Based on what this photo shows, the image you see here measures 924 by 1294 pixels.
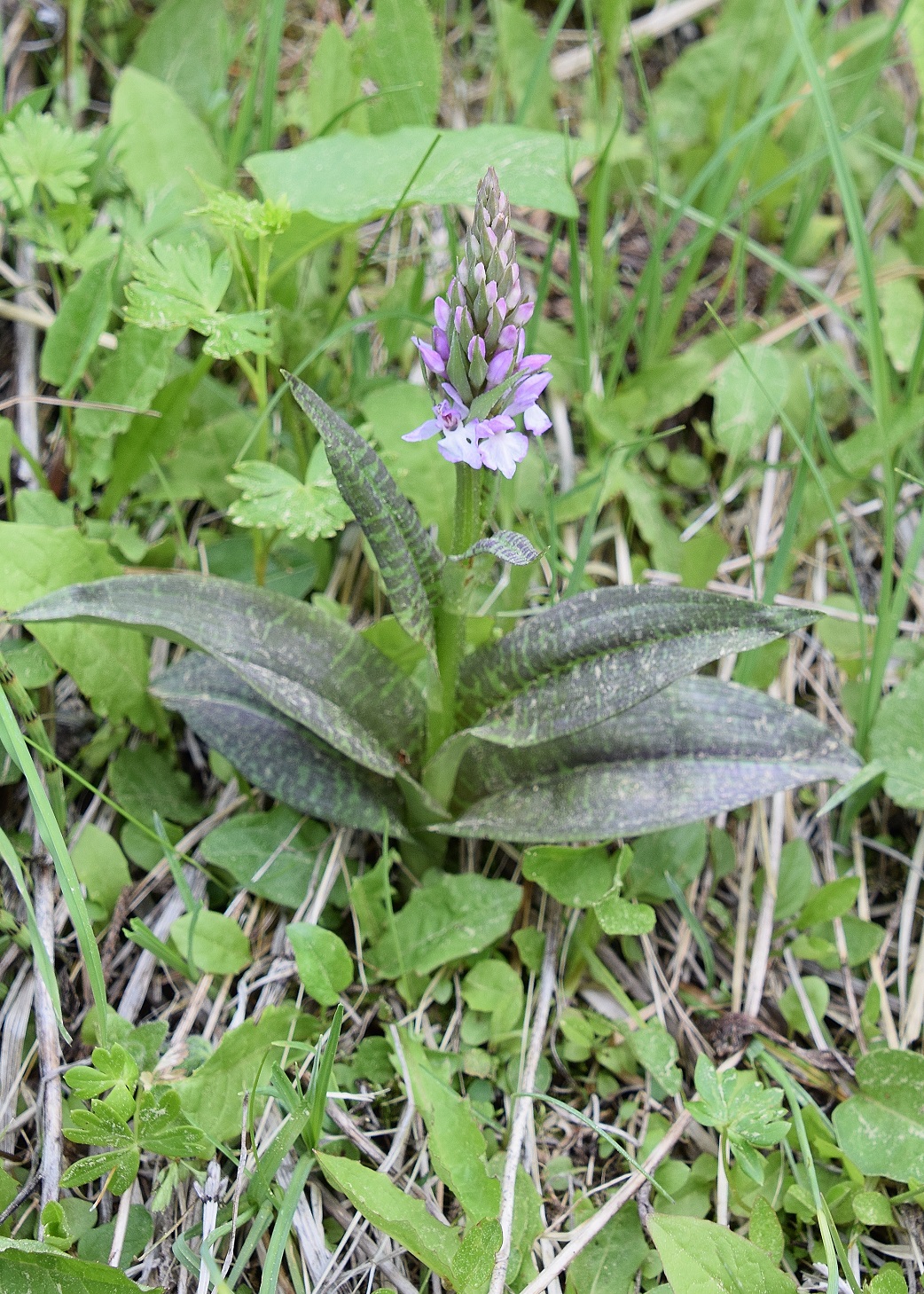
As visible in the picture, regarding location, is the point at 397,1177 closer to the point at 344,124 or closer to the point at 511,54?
the point at 344,124

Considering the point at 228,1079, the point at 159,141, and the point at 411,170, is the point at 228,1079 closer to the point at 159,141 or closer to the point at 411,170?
the point at 411,170

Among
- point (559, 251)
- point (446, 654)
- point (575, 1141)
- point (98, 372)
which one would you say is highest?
point (559, 251)

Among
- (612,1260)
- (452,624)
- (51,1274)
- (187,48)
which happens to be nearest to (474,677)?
(452,624)

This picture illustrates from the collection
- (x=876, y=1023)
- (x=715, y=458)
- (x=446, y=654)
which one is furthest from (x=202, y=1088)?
(x=715, y=458)

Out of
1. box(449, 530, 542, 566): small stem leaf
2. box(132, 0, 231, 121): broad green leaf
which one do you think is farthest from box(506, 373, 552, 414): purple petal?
box(132, 0, 231, 121): broad green leaf

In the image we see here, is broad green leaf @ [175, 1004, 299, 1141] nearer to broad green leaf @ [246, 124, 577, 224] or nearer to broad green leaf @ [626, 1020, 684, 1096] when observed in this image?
broad green leaf @ [626, 1020, 684, 1096]
